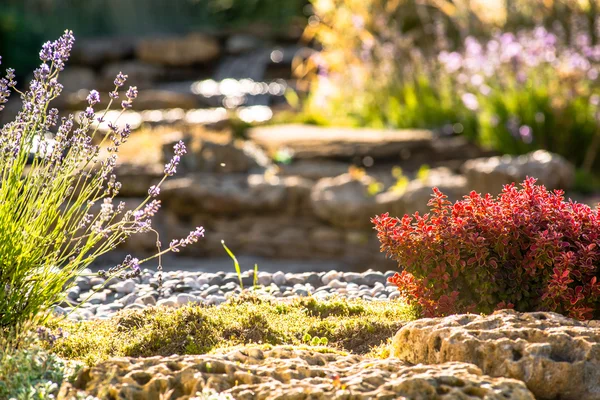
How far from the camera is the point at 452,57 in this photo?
10.6 meters

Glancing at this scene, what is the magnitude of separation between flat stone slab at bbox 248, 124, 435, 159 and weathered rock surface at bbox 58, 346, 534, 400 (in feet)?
22.3

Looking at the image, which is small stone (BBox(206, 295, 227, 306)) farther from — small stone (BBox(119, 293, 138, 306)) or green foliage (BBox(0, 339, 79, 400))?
green foliage (BBox(0, 339, 79, 400))

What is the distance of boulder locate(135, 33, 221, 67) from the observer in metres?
18.3

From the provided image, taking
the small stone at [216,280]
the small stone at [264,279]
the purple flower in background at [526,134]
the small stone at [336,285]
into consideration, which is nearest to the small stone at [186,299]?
the small stone at [216,280]

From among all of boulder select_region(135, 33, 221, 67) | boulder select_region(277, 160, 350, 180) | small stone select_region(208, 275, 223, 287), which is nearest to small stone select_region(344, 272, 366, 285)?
small stone select_region(208, 275, 223, 287)

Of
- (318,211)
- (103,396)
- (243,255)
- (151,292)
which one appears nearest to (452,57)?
(318,211)

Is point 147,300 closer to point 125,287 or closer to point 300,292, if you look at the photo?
point 125,287

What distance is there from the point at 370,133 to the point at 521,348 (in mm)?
7380

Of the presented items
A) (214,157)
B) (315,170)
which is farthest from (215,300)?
(315,170)

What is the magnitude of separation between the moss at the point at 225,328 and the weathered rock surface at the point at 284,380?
0.59 meters

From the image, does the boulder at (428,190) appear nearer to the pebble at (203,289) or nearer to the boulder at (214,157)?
the boulder at (214,157)

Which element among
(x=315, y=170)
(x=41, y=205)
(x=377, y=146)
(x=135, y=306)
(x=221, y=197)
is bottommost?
(x=135, y=306)

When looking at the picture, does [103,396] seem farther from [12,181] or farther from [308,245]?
[308,245]

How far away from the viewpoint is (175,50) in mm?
18344
